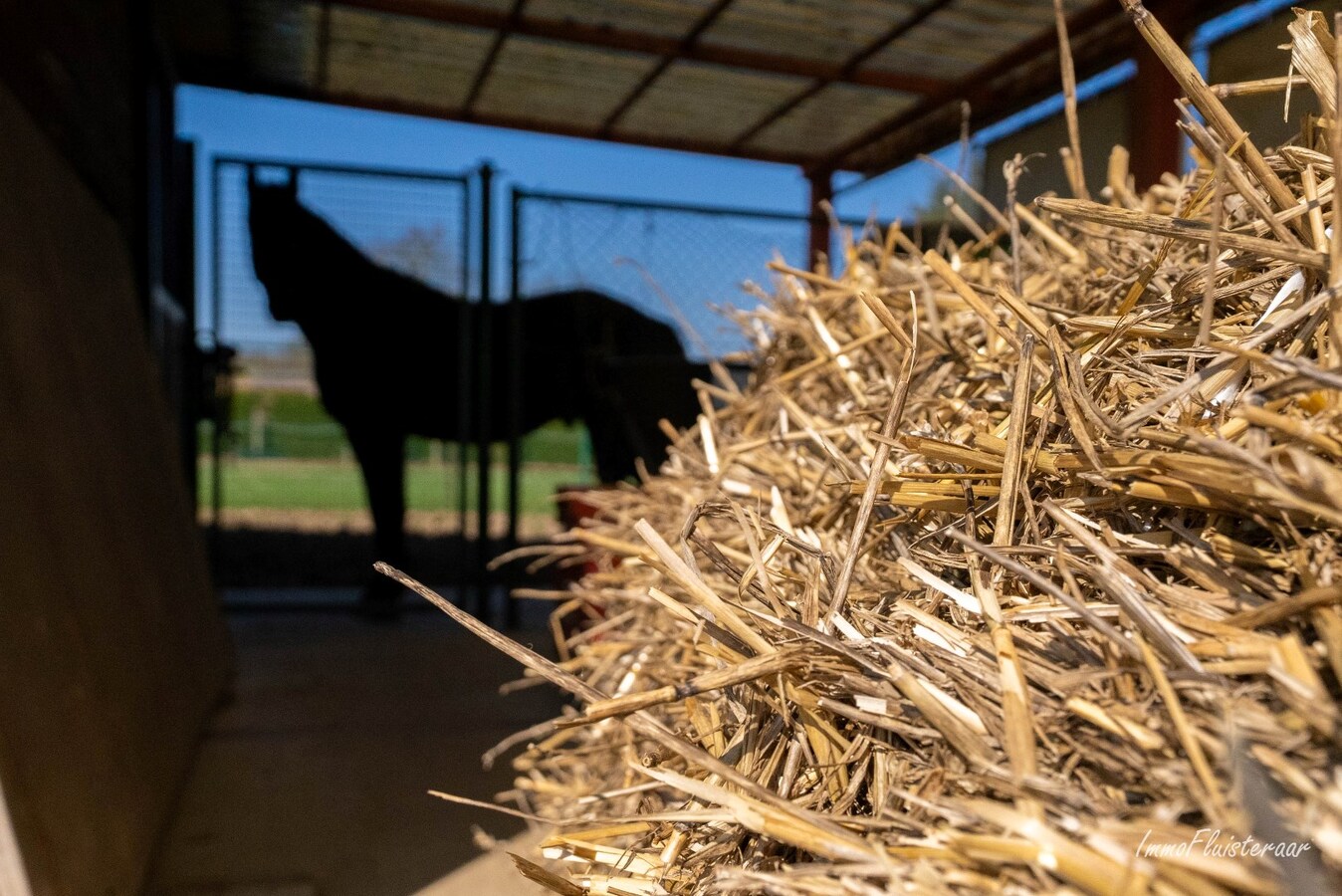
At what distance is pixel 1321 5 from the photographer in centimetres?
124

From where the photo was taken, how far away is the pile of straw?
54 cm

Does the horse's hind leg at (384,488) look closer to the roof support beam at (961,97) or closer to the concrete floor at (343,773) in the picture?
the concrete floor at (343,773)

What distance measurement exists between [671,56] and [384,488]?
9.55 ft

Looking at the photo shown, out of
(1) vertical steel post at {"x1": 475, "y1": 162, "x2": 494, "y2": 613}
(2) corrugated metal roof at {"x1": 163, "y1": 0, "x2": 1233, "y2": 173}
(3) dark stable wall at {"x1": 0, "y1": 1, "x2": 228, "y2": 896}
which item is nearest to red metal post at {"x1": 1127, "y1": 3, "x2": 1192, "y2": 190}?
(2) corrugated metal roof at {"x1": 163, "y1": 0, "x2": 1233, "y2": 173}

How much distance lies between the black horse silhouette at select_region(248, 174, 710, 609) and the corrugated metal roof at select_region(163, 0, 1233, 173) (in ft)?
2.68

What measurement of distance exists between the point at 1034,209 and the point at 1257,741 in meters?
1.51

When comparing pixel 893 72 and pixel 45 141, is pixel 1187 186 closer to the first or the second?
pixel 45 141

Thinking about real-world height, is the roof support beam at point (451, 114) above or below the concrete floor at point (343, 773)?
above

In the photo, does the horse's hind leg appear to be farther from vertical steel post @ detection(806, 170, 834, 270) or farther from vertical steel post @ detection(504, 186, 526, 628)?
vertical steel post @ detection(806, 170, 834, 270)

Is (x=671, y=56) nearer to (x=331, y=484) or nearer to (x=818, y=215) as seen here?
(x=818, y=215)

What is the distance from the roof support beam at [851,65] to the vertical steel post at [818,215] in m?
0.49

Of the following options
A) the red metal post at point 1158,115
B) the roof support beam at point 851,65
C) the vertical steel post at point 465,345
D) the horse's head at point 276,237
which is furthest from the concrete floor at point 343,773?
the roof support beam at point 851,65

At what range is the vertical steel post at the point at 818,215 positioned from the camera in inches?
191

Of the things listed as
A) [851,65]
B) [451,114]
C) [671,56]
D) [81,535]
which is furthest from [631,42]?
[81,535]
